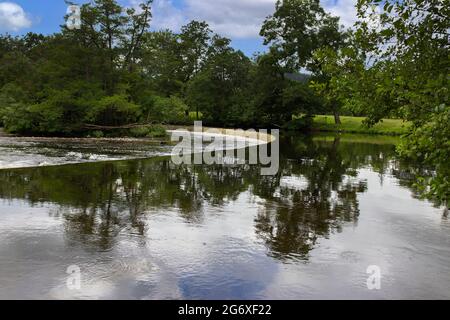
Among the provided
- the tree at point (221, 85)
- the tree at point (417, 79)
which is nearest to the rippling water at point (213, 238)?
the tree at point (417, 79)

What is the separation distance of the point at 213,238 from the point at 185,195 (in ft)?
14.7

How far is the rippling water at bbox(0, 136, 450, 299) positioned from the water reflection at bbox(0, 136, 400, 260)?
1.8 inches

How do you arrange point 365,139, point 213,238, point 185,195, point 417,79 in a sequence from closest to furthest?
point 417,79 → point 213,238 → point 185,195 → point 365,139

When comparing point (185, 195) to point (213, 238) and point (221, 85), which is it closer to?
point (213, 238)

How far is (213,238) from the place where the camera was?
8.64 metres

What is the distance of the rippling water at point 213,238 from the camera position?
629 cm

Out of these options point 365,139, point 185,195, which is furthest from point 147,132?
point 185,195

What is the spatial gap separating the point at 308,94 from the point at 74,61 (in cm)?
Answer: 3147

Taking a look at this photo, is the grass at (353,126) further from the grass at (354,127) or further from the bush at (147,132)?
the bush at (147,132)

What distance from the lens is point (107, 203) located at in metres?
11.4

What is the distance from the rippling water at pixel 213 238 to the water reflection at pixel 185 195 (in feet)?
0.15

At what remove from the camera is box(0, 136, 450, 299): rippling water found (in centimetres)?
629

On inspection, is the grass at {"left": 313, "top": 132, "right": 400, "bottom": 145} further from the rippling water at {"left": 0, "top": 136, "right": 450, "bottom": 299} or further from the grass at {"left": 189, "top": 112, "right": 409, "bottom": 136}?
the rippling water at {"left": 0, "top": 136, "right": 450, "bottom": 299}

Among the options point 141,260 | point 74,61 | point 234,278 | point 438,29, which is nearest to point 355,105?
point 438,29
